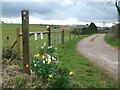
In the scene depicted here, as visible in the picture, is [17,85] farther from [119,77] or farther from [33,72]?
[119,77]

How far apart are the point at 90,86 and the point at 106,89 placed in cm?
36

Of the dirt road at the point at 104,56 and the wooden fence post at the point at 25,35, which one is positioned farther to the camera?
the dirt road at the point at 104,56

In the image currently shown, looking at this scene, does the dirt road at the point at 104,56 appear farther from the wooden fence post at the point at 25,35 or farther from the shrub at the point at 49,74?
the wooden fence post at the point at 25,35

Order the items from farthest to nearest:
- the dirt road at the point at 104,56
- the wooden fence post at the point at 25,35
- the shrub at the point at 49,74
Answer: the dirt road at the point at 104,56 < the wooden fence post at the point at 25,35 < the shrub at the point at 49,74

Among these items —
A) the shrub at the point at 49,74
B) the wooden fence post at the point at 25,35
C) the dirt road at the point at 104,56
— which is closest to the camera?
the shrub at the point at 49,74

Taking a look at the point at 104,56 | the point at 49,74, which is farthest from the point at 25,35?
the point at 104,56

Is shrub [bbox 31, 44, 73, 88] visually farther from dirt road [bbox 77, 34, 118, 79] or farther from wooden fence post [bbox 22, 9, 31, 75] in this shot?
dirt road [bbox 77, 34, 118, 79]

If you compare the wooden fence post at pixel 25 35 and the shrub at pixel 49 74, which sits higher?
the wooden fence post at pixel 25 35

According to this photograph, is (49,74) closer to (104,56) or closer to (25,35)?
(25,35)

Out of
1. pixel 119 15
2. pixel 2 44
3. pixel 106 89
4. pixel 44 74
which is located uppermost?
pixel 119 15

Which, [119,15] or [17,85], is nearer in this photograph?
[17,85]

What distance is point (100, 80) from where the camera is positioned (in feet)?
15.6

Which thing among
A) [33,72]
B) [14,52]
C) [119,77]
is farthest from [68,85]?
[14,52]

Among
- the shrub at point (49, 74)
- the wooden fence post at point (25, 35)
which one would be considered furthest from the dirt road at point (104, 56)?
the wooden fence post at point (25, 35)
